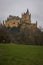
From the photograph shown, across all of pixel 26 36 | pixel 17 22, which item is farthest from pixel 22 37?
A: pixel 17 22

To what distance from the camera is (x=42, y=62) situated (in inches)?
538

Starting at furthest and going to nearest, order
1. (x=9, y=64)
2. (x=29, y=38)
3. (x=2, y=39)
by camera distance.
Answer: (x=29, y=38) < (x=2, y=39) < (x=9, y=64)

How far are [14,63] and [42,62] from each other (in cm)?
212

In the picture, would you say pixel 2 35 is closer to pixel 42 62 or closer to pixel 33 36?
pixel 33 36

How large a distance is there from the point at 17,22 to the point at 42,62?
62.6m

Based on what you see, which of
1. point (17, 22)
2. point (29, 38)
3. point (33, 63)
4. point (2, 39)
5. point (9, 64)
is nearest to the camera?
point (9, 64)

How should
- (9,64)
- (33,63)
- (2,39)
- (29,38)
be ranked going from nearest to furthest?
(9,64) → (33,63) → (2,39) → (29,38)

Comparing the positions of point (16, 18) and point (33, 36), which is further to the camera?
point (16, 18)

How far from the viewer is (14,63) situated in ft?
41.4

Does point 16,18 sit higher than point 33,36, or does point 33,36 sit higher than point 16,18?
point 16,18

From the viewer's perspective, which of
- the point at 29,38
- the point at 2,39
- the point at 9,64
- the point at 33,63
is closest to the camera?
the point at 9,64

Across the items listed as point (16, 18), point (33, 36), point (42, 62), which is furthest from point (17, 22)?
point (42, 62)

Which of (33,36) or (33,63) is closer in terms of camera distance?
(33,63)

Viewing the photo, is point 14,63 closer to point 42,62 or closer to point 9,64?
point 9,64
